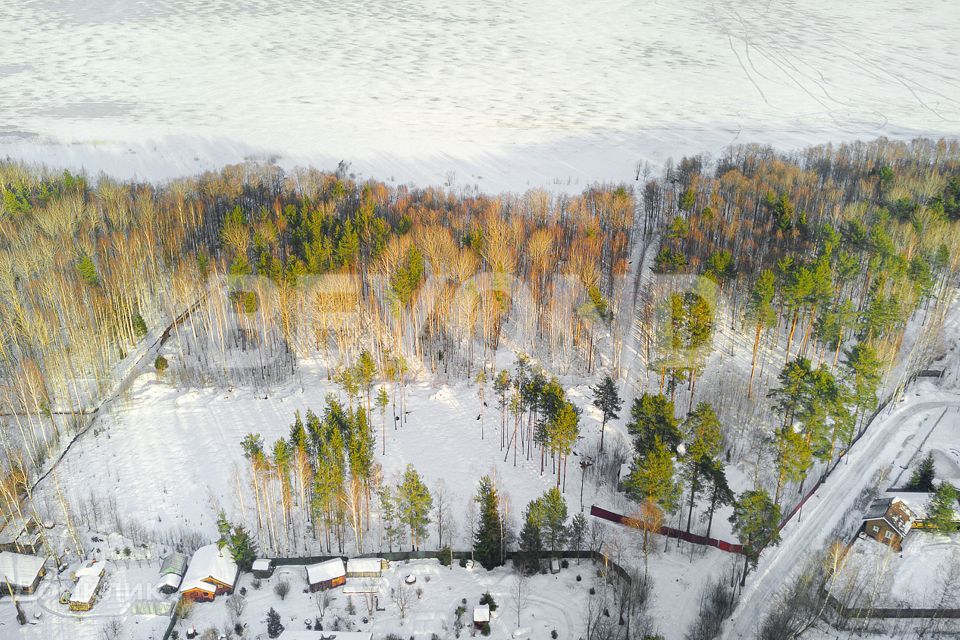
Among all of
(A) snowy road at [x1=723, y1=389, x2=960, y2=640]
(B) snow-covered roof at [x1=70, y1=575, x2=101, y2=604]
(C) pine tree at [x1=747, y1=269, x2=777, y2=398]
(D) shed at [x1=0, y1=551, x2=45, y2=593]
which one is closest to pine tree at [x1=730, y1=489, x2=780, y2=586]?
(A) snowy road at [x1=723, y1=389, x2=960, y2=640]

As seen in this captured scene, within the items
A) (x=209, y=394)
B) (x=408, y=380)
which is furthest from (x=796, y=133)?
(x=209, y=394)

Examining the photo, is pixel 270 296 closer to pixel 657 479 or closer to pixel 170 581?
pixel 170 581

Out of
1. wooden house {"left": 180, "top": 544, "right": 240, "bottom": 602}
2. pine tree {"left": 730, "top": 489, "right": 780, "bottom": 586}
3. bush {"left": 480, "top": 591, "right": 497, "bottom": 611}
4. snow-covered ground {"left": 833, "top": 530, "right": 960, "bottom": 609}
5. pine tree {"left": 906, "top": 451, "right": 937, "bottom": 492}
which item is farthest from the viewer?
pine tree {"left": 906, "top": 451, "right": 937, "bottom": 492}

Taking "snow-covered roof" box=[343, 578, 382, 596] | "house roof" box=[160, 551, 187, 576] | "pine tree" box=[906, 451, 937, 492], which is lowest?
"snow-covered roof" box=[343, 578, 382, 596]

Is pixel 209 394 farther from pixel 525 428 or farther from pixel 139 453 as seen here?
pixel 525 428

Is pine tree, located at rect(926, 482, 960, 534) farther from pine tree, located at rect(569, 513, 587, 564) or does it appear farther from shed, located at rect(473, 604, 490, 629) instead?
shed, located at rect(473, 604, 490, 629)

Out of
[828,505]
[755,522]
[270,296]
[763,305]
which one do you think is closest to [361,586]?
[755,522]
